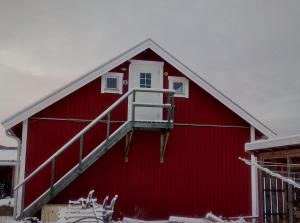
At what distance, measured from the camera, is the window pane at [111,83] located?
15758mm

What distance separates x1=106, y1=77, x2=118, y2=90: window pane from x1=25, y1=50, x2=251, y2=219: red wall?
35 centimetres

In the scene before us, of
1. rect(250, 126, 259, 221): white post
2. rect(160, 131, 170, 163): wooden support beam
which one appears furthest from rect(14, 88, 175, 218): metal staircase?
rect(250, 126, 259, 221): white post

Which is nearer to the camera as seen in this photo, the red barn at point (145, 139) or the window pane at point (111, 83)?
the red barn at point (145, 139)

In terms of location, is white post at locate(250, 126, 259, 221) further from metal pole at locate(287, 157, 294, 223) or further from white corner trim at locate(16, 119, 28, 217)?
white corner trim at locate(16, 119, 28, 217)

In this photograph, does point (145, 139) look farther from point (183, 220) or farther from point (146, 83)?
point (183, 220)

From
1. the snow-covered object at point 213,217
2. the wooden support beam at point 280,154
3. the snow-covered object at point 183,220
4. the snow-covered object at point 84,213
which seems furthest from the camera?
the snow-covered object at point 213,217

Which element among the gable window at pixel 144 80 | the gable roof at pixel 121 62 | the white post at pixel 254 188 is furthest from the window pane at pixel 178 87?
the white post at pixel 254 188

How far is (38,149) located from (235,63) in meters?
17.8

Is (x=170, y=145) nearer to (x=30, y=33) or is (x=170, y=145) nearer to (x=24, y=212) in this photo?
(x=24, y=212)

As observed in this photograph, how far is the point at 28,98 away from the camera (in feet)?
85.6

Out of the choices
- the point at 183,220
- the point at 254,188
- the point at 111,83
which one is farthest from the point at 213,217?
the point at 111,83

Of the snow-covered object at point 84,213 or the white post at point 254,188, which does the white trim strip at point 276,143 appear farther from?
the white post at point 254,188

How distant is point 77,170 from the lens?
13703mm

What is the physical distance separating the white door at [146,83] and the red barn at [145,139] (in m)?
0.04
